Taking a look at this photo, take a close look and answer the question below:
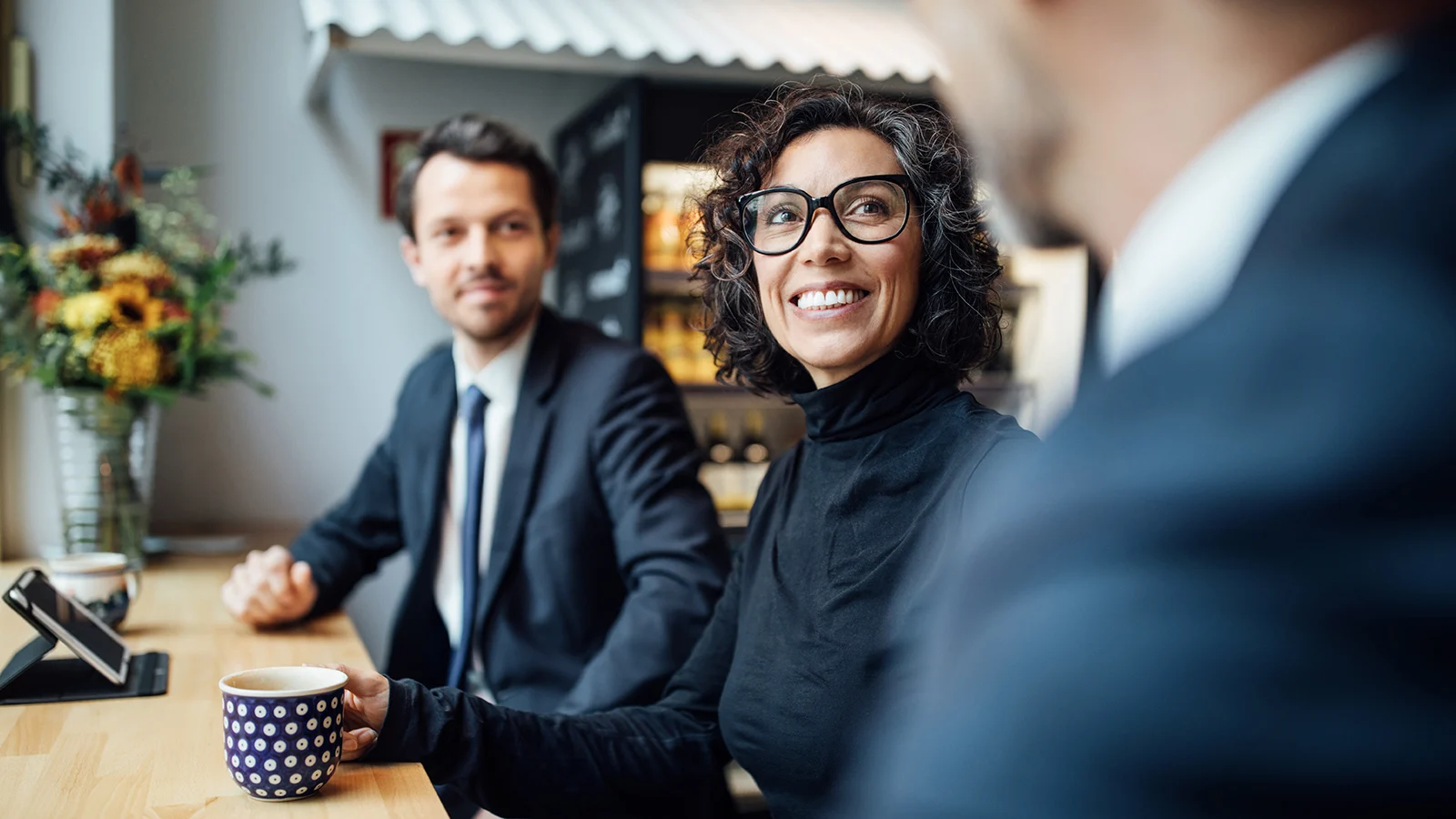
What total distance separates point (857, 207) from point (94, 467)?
186 centimetres

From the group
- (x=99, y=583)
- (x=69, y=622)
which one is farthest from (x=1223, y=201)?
(x=99, y=583)

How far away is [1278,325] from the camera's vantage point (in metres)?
0.37

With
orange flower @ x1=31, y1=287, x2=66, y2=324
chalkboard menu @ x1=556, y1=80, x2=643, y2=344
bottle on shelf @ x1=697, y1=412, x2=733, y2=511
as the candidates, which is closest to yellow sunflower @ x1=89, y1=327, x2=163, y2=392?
orange flower @ x1=31, y1=287, x2=66, y2=324

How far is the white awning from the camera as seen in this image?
2.86 metres

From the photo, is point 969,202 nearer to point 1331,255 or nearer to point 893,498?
point 893,498

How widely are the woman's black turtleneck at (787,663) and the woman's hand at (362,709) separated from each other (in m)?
0.01

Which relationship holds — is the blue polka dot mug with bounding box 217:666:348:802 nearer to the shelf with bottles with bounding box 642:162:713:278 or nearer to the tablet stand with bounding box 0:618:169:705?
the tablet stand with bounding box 0:618:169:705

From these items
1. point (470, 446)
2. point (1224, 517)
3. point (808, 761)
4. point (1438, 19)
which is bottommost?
point (808, 761)

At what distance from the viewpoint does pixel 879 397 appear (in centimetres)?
124

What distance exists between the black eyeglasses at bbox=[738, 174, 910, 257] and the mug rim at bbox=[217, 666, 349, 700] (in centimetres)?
Answer: 65

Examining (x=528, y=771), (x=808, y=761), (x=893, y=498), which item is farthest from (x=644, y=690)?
(x=893, y=498)

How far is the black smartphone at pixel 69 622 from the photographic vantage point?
1378 millimetres

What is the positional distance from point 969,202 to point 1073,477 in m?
0.95

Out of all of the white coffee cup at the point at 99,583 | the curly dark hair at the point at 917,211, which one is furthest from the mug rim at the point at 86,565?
the curly dark hair at the point at 917,211
